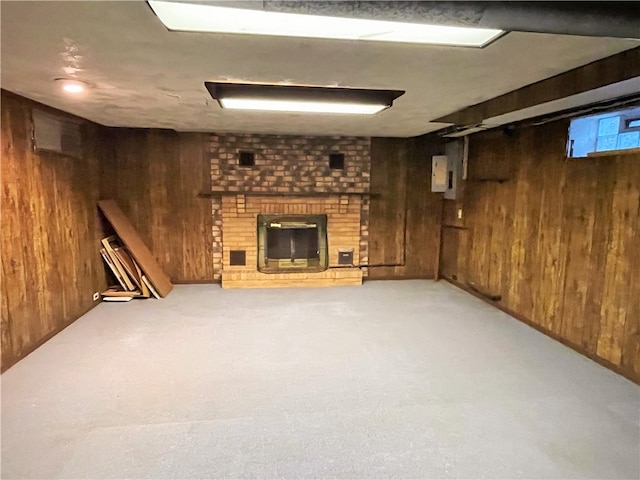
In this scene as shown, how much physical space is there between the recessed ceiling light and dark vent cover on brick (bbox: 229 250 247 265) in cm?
297

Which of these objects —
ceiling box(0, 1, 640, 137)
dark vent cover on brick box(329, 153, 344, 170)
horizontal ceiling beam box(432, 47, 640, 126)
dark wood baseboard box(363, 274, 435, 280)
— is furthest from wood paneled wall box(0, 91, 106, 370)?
horizontal ceiling beam box(432, 47, 640, 126)

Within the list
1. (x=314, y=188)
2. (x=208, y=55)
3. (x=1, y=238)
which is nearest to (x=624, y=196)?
(x=208, y=55)

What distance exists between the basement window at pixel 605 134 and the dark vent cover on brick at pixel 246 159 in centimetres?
372

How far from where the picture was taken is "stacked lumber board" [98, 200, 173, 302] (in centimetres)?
477

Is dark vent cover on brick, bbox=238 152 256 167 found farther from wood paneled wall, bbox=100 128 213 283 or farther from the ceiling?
the ceiling

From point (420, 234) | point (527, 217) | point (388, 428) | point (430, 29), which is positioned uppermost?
point (430, 29)

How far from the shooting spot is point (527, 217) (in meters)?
4.04

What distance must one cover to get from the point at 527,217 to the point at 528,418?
2259 millimetres

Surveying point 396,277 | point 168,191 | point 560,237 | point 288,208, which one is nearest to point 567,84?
point 560,237

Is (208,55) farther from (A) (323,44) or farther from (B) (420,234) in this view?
(B) (420,234)

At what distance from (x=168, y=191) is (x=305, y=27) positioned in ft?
13.8

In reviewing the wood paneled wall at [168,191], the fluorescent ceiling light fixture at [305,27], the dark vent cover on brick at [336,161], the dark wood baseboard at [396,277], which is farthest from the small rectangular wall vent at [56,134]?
the dark wood baseboard at [396,277]

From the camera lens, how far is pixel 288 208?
5.57m

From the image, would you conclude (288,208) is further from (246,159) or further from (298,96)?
(298,96)
